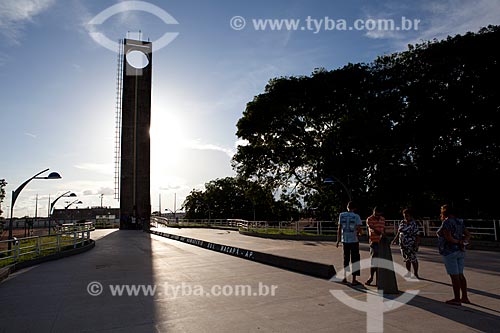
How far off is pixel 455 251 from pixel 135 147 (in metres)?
48.8

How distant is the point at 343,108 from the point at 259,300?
83.2 ft

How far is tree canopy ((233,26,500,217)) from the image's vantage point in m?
23.1

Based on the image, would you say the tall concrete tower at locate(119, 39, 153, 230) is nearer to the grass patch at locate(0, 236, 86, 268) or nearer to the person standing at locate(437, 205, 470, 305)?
the grass patch at locate(0, 236, 86, 268)

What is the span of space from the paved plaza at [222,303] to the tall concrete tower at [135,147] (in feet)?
131

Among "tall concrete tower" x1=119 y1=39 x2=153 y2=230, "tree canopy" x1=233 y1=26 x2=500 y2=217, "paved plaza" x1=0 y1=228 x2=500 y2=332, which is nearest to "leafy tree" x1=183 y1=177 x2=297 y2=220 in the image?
"tall concrete tower" x1=119 y1=39 x2=153 y2=230

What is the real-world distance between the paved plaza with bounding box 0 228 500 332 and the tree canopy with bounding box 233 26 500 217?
14.0 metres

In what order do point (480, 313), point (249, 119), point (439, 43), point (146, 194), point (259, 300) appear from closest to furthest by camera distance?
point (480, 313) → point (259, 300) → point (439, 43) → point (249, 119) → point (146, 194)

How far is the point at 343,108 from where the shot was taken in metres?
30.5

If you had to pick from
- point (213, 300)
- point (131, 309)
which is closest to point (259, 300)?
point (213, 300)

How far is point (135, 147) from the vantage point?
51531mm

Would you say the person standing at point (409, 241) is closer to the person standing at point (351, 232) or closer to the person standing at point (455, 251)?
the person standing at point (351, 232)

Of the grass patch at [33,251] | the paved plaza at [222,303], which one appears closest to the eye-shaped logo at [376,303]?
the paved plaza at [222,303]

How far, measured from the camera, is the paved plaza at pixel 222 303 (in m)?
5.73

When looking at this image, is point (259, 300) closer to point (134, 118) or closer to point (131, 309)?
point (131, 309)
